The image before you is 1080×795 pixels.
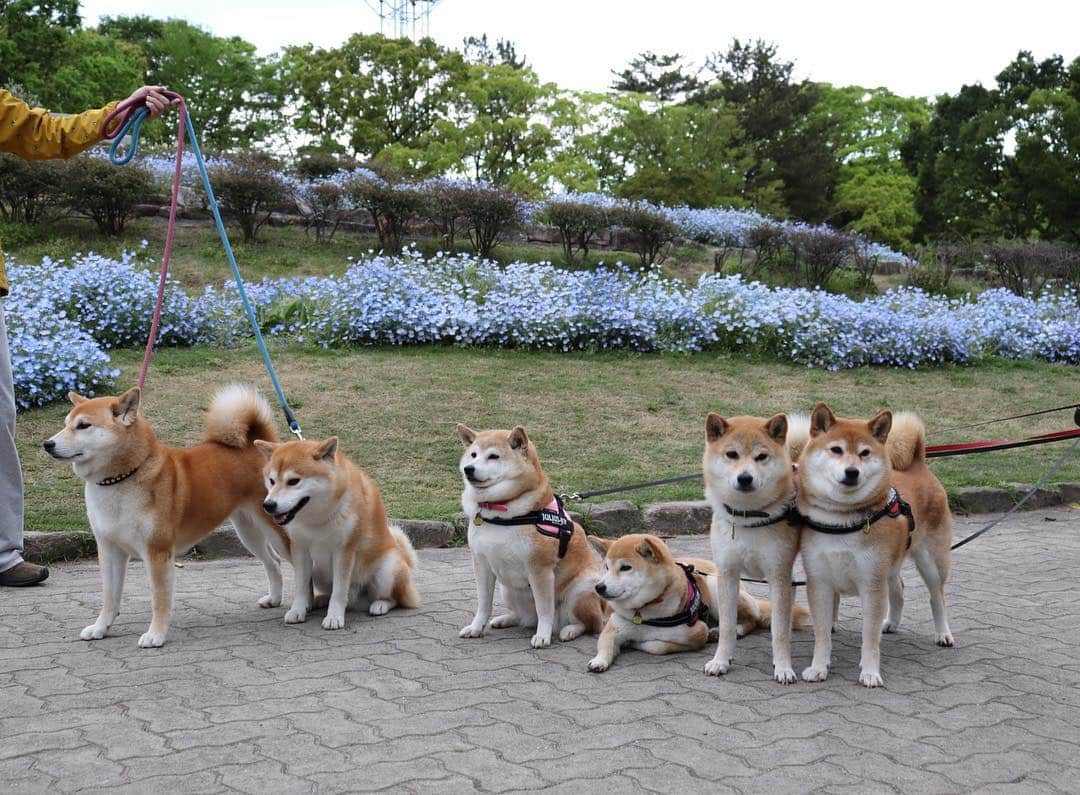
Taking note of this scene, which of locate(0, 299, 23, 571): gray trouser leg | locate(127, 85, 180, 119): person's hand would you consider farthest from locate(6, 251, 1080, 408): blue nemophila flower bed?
locate(127, 85, 180, 119): person's hand

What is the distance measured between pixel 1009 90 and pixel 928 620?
2751cm

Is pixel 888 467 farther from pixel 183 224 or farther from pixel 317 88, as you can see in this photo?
pixel 317 88

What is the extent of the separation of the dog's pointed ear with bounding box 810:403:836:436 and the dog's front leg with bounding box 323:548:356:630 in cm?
232

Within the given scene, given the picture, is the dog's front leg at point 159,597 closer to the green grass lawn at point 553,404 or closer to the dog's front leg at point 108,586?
the dog's front leg at point 108,586

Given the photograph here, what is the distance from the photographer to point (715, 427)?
4156mm

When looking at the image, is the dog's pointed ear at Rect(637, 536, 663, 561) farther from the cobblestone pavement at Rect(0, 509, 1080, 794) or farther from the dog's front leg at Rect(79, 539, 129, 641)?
the dog's front leg at Rect(79, 539, 129, 641)

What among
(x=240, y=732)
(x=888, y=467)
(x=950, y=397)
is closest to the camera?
(x=240, y=732)

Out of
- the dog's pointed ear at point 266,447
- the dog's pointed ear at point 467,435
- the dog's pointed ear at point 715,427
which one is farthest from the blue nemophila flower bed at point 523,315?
the dog's pointed ear at point 715,427

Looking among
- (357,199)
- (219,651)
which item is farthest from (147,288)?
(219,651)

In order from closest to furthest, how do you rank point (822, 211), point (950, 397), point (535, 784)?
point (535, 784) < point (950, 397) < point (822, 211)

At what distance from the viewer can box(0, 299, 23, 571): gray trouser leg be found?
5434mm

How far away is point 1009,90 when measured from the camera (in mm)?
28219

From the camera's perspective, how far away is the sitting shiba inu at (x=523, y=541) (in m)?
4.58

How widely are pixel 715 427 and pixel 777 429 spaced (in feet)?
0.82
